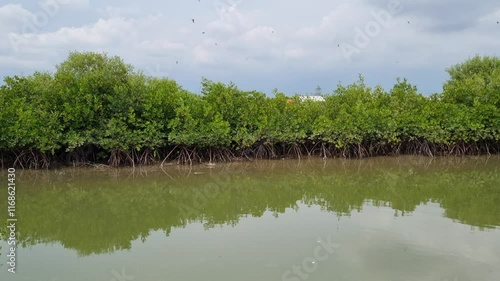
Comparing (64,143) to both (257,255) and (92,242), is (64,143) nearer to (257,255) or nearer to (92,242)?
(92,242)

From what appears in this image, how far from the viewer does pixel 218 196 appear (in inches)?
347

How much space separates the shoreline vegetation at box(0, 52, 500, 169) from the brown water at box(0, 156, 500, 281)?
773 millimetres

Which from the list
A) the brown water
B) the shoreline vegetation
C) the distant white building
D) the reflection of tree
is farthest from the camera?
the distant white building

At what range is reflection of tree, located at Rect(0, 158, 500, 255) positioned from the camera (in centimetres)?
671

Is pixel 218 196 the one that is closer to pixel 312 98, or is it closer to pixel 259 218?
pixel 259 218

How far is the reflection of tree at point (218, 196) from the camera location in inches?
264

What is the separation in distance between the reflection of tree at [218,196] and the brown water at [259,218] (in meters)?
0.03

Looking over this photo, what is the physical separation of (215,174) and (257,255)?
600 centimetres

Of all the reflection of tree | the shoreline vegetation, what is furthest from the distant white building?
the reflection of tree

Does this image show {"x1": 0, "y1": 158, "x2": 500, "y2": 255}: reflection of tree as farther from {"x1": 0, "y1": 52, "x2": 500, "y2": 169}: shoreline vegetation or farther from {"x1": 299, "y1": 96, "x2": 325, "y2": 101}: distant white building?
{"x1": 299, "y1": 96, "x2": 325, "y2": 101}: distant white building

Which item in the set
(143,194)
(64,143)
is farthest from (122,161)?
(143,194)

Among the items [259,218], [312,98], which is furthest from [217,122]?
[259,218]

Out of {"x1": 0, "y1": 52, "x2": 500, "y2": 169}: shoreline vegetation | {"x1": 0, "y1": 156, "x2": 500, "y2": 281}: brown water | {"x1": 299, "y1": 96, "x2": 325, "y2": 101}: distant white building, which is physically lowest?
{"x1": 0, "y1": 156, "x2": 500, "y2": 281}: brown water

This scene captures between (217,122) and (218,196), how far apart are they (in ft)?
12.8
